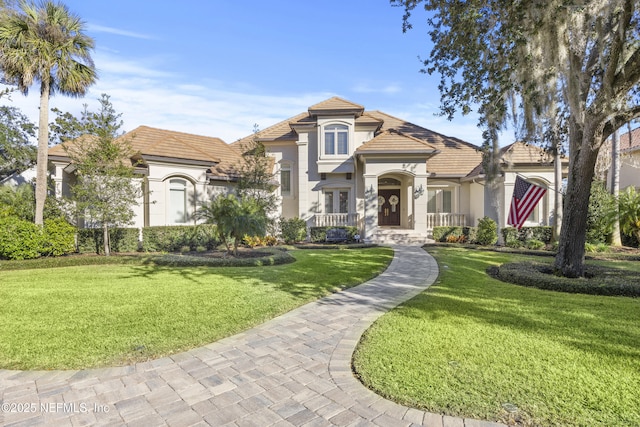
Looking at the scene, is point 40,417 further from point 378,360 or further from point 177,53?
point 177,53

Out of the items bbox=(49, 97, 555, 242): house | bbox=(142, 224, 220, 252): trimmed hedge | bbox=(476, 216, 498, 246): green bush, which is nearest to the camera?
bbox=(142, 224, 220, 252): trimmed hedge

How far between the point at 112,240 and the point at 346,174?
13.0 metres

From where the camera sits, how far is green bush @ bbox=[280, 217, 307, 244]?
61.4 ft

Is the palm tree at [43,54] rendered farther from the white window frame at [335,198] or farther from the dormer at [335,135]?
the white window frame at [335,198]

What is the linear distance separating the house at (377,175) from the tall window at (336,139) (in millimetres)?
59

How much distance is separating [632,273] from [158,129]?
72.3ft

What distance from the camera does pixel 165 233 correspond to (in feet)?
48.6

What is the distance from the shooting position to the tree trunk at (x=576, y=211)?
836 centimetres

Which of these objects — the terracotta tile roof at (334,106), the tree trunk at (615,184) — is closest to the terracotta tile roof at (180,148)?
the terracotta tile roof at (334,106)

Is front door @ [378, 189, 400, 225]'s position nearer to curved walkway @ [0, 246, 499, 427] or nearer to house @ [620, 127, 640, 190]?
house @ [620, 127, 640, 190]

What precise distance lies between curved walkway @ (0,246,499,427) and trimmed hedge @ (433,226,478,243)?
15160 mm

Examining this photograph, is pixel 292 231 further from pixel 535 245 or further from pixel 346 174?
pixel 535 245

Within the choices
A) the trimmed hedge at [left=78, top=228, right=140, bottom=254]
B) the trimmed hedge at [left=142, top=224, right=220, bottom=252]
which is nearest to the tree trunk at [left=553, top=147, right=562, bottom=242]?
the trimmed hedge at [left=142, top=224, right=220, bottom=252]

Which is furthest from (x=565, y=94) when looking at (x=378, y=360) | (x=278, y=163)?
(x=278, y=163)
